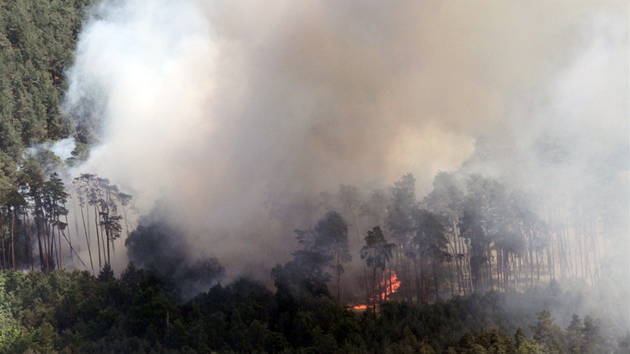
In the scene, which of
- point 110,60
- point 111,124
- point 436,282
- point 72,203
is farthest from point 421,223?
point 110,60

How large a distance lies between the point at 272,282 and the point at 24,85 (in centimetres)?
5253

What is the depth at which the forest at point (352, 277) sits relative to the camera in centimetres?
4181

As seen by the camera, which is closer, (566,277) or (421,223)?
(421,223)

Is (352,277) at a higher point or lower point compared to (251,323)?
higher

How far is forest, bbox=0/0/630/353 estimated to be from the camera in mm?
41812

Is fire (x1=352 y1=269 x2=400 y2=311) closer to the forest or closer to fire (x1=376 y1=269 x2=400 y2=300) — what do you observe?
fire (x1=376 y1=269 x2=400 y2=300)

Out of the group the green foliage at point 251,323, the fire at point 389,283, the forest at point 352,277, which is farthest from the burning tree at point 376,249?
the green foliage at point 251,323

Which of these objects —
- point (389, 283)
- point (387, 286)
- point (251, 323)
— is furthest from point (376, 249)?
point (251, 323)

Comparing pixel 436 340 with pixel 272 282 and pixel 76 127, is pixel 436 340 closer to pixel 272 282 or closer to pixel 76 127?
pixel 272 282

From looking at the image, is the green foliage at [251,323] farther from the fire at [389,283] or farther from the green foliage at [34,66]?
the green foliage at [34,66]

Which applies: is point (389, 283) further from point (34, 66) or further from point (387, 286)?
point (34, 66)

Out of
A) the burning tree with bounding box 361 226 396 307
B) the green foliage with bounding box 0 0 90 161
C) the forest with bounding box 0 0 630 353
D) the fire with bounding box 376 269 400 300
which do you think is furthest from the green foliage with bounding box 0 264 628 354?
the green foliage with bounding box 0 0 90 161

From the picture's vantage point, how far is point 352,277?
56875mm

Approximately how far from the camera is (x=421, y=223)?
51594 millimetres
